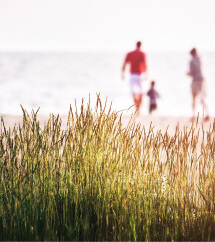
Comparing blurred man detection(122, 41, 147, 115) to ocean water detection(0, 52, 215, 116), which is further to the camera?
ocean water detection(0, 52, 215, 116)

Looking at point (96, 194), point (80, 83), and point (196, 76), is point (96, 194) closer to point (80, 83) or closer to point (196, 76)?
point (196, 76)

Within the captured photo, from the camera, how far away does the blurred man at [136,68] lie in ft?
32.8

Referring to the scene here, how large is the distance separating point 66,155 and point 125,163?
14.7 inches

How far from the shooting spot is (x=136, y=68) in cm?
1009

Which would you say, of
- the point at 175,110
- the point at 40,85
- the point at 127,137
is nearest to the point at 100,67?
the point at 40,85

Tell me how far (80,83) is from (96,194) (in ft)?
112

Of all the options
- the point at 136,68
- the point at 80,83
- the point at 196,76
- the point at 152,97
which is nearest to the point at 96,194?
the point at 196,76

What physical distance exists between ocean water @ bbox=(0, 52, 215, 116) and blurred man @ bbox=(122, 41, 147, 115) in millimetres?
8534

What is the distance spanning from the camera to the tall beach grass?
2.95m

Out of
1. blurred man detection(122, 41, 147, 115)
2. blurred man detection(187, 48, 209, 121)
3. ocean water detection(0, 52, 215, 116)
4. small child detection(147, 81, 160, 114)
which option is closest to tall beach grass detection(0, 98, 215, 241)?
blurred man detection(187, 48, 209, 121)

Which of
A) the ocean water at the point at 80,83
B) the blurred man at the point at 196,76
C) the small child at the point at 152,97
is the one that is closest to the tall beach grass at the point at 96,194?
the blurred man at the point at 196,76

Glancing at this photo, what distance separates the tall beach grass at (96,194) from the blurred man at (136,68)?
6.71 metres

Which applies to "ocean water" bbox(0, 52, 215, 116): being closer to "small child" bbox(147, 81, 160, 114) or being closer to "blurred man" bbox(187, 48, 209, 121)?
"small child" bbox(147, 81, 160, 114)

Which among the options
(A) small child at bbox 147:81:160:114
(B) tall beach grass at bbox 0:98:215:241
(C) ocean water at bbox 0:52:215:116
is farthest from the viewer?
(C) ocean water at bbox 0:52:215:116
